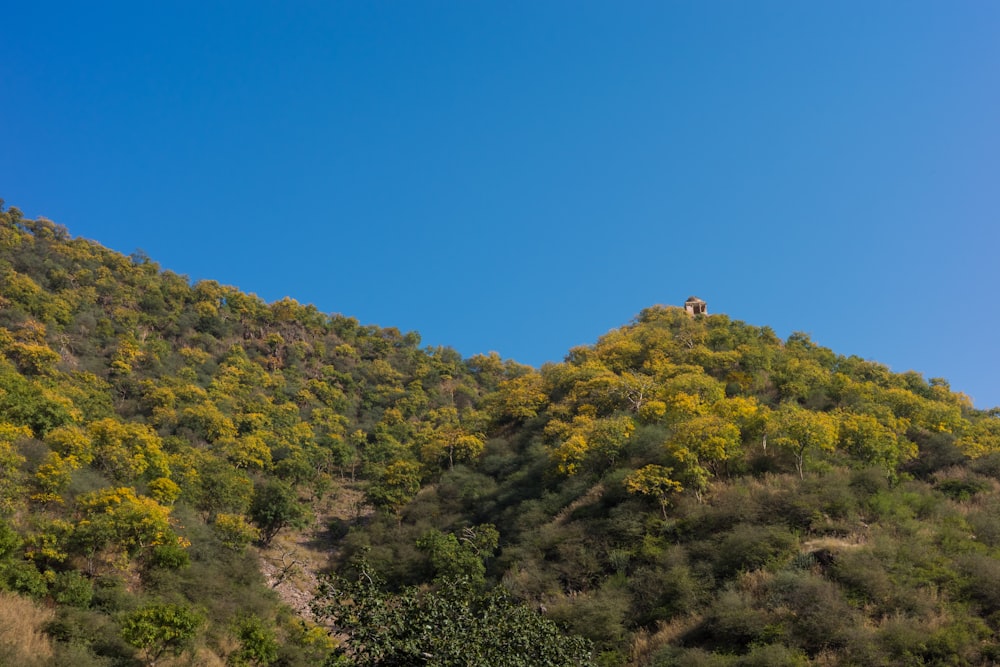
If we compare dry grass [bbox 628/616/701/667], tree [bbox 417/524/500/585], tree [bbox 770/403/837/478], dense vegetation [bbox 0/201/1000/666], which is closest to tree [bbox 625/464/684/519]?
dense vegetation [bbox 0/201/1000/666]

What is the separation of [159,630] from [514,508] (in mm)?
19733

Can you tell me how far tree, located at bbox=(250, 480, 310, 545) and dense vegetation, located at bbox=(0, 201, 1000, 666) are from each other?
0.57 feet

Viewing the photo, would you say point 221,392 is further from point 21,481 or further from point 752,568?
point 752,568

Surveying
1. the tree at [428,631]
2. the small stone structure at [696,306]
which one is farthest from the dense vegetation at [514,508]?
the small stone structure at [696,306]

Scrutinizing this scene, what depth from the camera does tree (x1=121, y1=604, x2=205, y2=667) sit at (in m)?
22.6

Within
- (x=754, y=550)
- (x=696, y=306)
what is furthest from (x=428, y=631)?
(x=696, y=306)

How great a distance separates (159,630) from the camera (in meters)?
22.9

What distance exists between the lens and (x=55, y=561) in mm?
25984

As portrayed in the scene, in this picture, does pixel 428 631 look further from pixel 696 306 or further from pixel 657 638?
pixel 696 306

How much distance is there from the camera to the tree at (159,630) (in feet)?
74.3

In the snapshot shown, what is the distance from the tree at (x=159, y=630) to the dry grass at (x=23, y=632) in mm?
2402

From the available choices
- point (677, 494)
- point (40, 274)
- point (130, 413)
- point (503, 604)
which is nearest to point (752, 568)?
point (677, 494)

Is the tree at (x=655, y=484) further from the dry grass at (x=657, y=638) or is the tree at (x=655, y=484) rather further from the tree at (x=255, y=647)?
the tree at (x=255, y=647)

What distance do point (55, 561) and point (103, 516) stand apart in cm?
225
